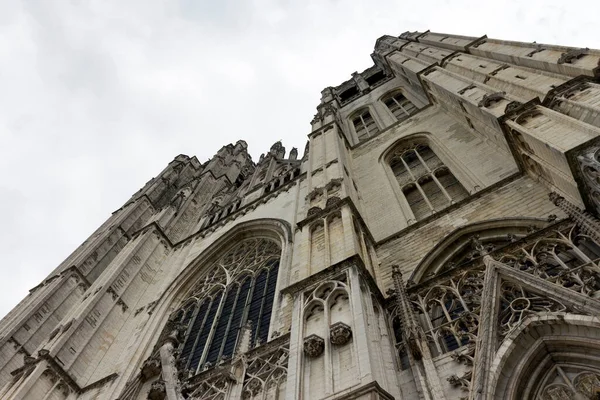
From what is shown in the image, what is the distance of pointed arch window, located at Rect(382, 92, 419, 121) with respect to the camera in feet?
58.8

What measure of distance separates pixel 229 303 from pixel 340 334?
6554mm

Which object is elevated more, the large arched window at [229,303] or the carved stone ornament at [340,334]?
the large arched window at [229,303]

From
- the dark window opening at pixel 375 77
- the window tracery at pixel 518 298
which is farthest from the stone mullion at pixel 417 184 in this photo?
the dark window opening at pixel 375 77

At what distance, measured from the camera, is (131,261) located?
14648 millimetres

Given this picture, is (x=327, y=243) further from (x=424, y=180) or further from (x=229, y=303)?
(x=424, y=180)

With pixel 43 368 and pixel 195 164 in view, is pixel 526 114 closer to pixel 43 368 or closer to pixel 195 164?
pixel 43 368

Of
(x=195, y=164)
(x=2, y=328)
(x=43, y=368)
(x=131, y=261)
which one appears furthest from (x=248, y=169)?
(x=43, y=368)

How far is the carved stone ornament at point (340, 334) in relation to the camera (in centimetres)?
547

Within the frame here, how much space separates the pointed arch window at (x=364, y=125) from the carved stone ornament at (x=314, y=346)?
472 inches

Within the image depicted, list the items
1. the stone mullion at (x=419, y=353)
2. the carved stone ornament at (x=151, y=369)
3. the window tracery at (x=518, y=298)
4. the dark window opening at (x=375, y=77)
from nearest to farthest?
the window tracery at (x=518, y=298)
the stone mullion at (x=419, y=353)
the carved stone ornament at (x=151, y=369)
the dark window opening at (x=375, y=77)

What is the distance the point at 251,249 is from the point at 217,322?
322 cm

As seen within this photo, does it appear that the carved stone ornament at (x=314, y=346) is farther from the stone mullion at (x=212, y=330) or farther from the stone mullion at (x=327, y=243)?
the stone mullion at (x=212, y=330)

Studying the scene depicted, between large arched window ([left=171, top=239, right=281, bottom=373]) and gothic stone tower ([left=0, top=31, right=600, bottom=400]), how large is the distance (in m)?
0.06

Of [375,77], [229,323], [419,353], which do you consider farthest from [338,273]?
[375,77]
